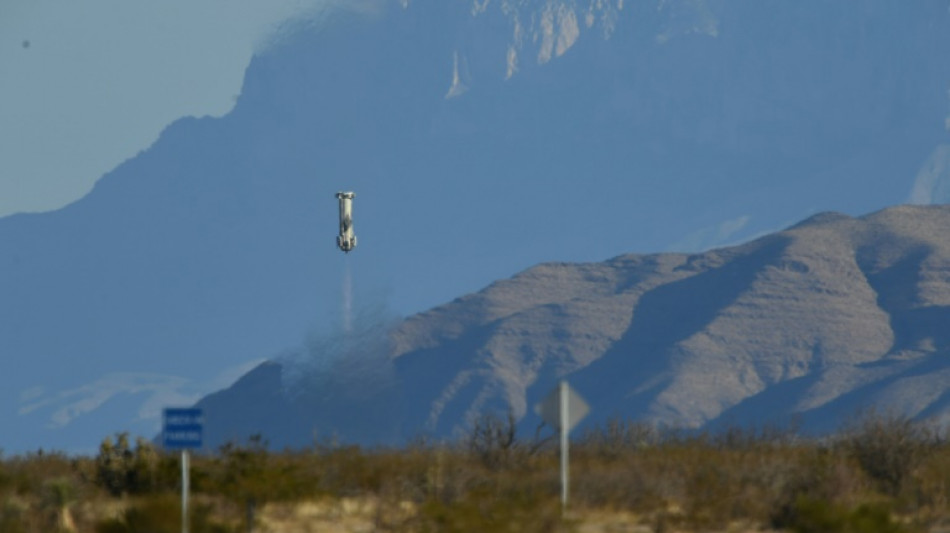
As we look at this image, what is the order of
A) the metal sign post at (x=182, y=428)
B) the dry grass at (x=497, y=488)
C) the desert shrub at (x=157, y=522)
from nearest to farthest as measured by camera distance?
1. the metal sign post at (x=182, y=428)
2. the desert shrub at (x=157, y=522)
3. the dry grass at (x=497, y=488)

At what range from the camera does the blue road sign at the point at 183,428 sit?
79.6 feet

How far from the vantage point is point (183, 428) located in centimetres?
2431

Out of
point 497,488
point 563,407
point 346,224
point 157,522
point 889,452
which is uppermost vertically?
point 346,224

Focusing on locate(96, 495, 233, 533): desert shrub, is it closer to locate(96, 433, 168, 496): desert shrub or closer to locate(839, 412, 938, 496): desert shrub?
locate(96, 433, 168, 496): desert shrub

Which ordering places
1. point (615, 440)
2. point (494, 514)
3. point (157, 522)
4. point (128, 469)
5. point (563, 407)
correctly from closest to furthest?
point (157, 522)
point (563, 407)
point (494, 514)
point (128, 469)
point (615, 440)

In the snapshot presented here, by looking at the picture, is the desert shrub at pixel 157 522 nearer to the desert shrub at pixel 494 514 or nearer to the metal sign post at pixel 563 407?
the desert shrub at pixel 494 514

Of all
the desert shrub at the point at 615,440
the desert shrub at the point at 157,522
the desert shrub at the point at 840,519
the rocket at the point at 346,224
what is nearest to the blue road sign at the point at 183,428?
the desert shrub at the point at 157,522

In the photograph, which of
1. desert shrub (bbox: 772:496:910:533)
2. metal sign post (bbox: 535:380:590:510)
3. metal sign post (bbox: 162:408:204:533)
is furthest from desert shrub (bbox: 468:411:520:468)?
metal sign post (bbox: 162:408:204:533)

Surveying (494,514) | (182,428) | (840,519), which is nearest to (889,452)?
(840,519)

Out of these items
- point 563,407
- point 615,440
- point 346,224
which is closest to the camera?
point 563,407

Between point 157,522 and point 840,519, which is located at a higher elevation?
point 157,522

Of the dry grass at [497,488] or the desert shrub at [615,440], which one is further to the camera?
the desert shrub at [615,440]

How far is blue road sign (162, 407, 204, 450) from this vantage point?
24250 millimetres

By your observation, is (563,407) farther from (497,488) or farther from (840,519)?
(497,488)
